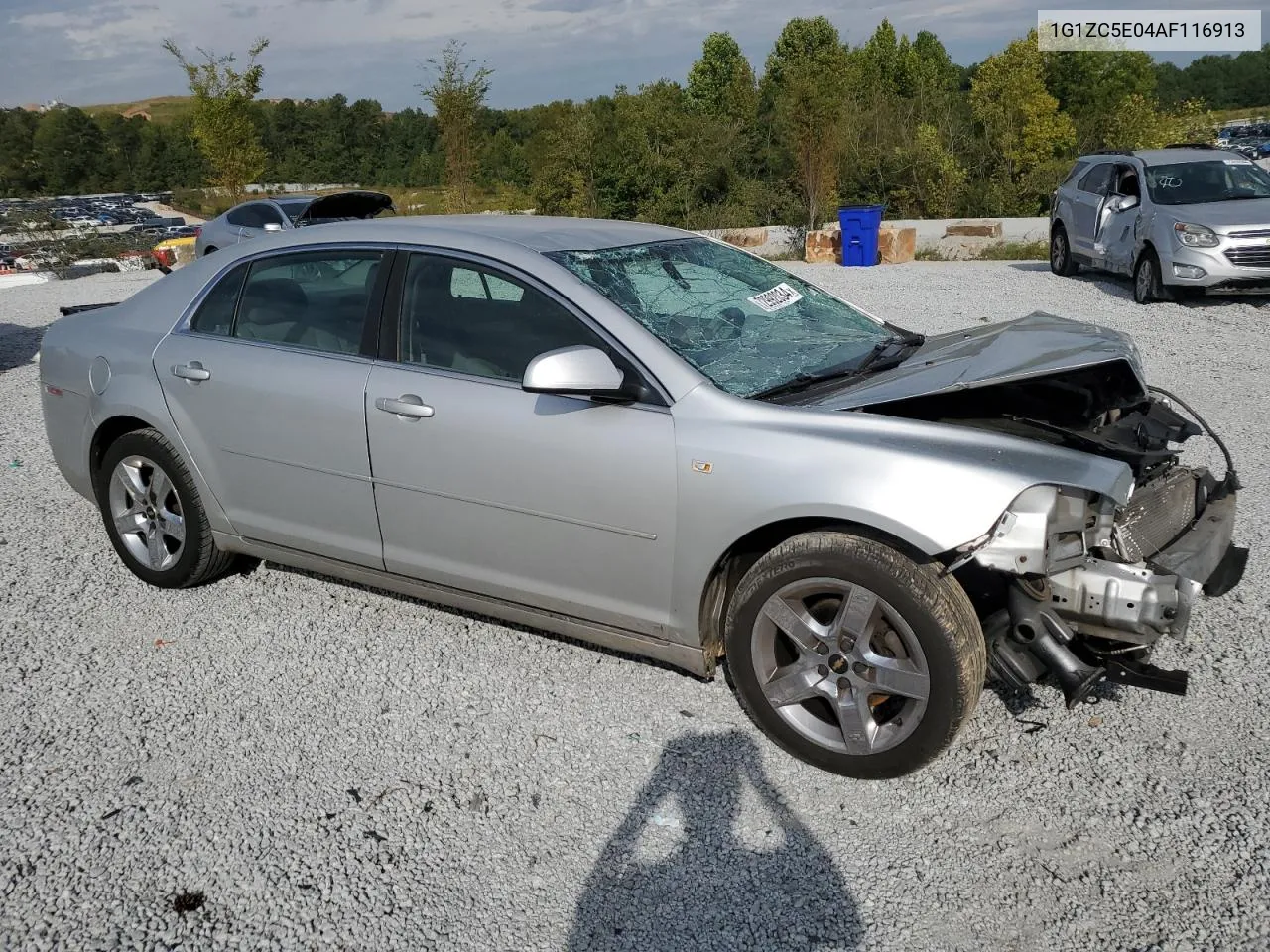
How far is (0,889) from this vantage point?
289 cm

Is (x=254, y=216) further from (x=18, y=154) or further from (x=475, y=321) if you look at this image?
(x=18, y=154)

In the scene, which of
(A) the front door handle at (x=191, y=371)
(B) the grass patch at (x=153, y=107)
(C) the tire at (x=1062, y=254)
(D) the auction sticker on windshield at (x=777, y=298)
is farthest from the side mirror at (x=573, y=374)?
(B) the grass patch at (x=153, y=107)

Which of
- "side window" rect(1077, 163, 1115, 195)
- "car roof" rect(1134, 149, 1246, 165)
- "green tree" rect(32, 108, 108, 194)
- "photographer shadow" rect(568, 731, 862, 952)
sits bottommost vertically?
"photographer shadow" rect(568, 731, 862, 952)

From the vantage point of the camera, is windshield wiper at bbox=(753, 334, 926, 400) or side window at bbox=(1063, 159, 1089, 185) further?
side window at bbox=(1063, 159, 1089, 185)

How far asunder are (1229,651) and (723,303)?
2.31 metres

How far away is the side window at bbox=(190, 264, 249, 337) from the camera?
4438mm

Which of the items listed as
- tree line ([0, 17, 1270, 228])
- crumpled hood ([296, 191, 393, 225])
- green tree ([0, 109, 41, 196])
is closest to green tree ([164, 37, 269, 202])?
tree line ([0, 17, 1270, 228])

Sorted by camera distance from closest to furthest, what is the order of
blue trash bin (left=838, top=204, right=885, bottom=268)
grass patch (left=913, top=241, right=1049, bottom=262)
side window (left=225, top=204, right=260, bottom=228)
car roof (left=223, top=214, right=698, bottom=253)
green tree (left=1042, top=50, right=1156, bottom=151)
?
car roof (left=223, top=214, right=698, bottom=253), side window (left=225, top=204, right=260, bottom=228), blue trash bin (left=838, top=204, right=885, bottom=268), grass patch (left=913, top=241, right=1049, bottom=262), green tree (left=1042, top=50, right=1156, bottom=151)

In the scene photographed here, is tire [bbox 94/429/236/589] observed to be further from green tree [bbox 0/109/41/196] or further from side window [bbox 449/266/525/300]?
green tree [bbox 0/109/41/196]

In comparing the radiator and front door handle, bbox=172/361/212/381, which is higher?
front door handle, bbox=172/361/212/381

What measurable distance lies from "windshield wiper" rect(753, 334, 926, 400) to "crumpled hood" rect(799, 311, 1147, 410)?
0.22ft

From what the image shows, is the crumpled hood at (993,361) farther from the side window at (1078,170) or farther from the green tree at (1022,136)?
the green tree at (1022,136)

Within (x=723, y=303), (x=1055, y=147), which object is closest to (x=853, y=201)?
(x=1055, y=147)

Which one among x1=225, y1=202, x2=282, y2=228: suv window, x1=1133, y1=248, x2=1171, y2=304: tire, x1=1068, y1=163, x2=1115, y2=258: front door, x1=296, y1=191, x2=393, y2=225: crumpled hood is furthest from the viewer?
x1=225, y1=202, x2=282, y2=228: suv window
